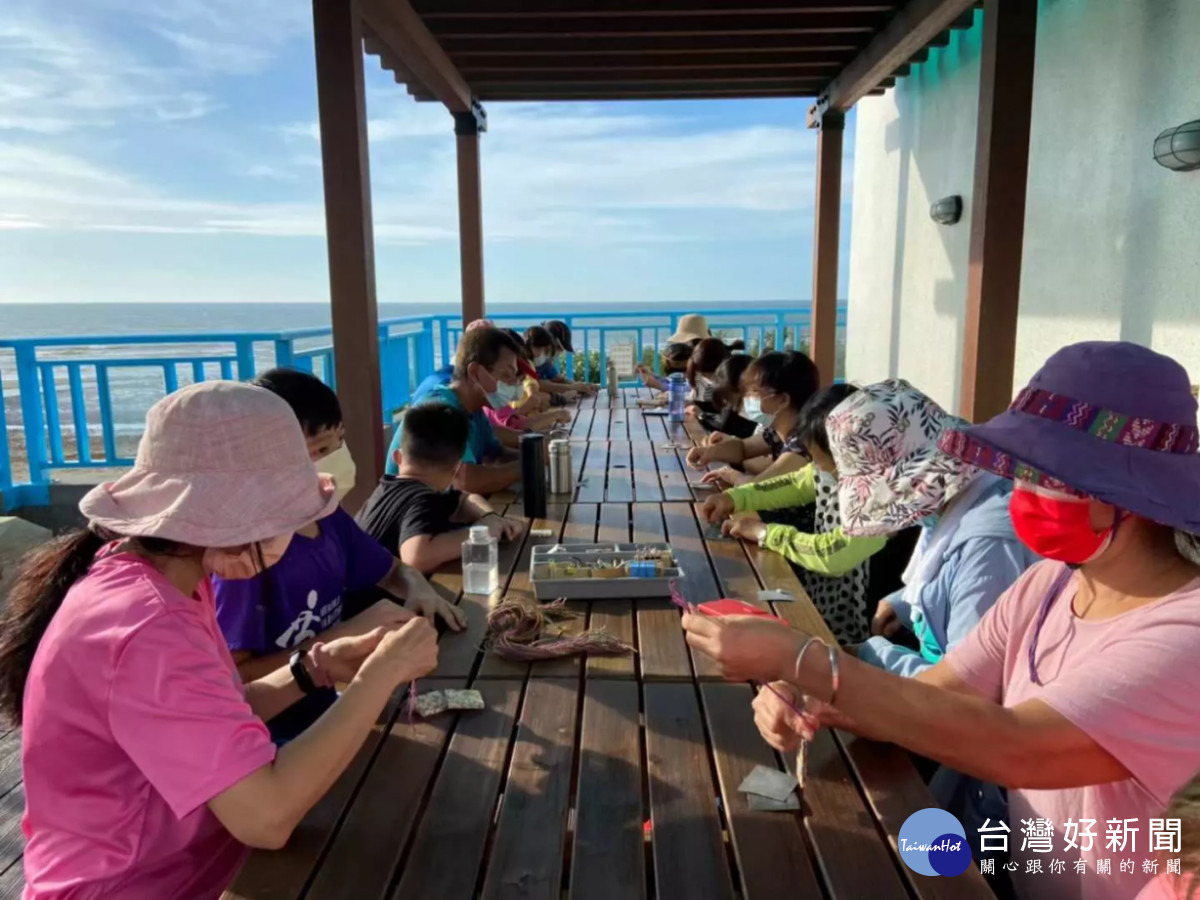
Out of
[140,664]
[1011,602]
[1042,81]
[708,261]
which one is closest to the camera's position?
[140,664]

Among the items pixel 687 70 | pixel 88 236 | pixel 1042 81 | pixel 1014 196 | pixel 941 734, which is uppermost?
pixel 88 236

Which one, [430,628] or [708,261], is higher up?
[708,261]

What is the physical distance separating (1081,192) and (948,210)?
1.68 metres

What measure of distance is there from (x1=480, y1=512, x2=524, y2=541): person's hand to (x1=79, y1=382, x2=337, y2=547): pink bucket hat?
1.26 meters

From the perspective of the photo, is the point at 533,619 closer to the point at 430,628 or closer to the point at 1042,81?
the point at 430,628

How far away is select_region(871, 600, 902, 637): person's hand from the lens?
2.11 metres

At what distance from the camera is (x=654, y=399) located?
589cm

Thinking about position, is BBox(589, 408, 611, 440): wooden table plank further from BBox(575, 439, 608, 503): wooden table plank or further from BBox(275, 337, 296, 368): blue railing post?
BBox(275, 337, 296, 368): blue railing post

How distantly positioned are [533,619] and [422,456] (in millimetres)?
877

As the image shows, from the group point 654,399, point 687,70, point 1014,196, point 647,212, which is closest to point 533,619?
point 1014,196

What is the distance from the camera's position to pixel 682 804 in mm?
1088

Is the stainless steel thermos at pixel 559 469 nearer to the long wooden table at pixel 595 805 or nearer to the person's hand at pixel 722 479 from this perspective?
the person's hand at pixel 722 479

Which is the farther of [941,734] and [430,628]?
[430,628]

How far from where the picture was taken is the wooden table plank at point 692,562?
1.55 meters
